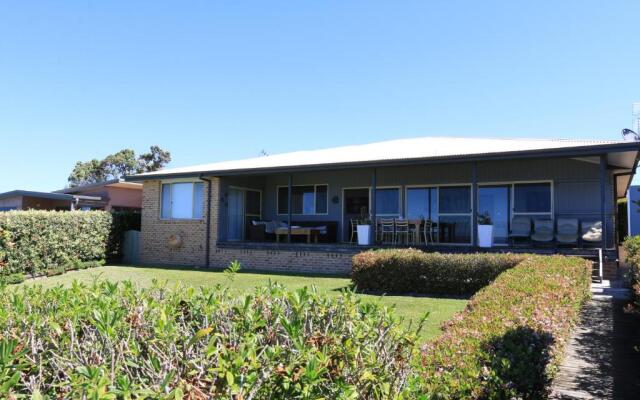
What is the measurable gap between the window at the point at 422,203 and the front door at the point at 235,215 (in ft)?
21.1

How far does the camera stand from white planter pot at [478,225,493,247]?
484 inches

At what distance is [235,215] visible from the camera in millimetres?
17844

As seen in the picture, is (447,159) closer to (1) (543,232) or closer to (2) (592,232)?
(1) (543,232)

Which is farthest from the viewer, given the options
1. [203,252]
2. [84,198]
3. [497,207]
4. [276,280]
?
[84,198]

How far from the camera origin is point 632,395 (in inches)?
167

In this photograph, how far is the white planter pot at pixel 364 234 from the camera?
45.1 feet

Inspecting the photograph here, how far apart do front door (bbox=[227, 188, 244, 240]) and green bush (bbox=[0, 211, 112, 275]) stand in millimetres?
4495

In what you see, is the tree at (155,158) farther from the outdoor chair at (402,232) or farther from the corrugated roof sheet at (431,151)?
the outdoor chair at (402,232)

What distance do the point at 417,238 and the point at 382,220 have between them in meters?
1.22

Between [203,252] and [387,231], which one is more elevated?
[387,231]

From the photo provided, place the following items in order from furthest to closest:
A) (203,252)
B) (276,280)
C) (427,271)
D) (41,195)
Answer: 1. (41,195)
2. (203,252)
3. (427,271)
4. (276,280)

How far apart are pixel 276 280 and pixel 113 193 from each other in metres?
18.7

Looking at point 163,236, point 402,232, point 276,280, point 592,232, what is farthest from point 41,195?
point 592,232

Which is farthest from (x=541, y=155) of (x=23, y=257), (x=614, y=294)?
(x=23, y=257)
